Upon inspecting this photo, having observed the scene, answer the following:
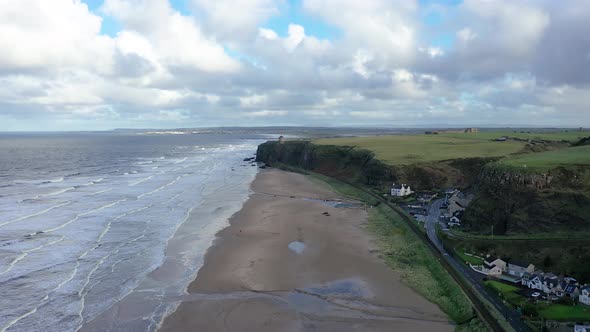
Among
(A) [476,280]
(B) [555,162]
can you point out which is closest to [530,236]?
(A) [476,280]

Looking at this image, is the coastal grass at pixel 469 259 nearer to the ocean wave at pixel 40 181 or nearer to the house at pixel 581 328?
the house at pixel 581 328

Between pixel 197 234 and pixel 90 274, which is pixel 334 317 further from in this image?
pixel 197 234

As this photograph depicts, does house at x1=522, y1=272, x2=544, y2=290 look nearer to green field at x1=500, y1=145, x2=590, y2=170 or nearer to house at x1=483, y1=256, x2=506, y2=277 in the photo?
house at x1=483, y1=256, x2=506, y2=277

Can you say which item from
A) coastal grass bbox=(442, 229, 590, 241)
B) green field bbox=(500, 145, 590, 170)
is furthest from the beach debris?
green field bbox=(500, 145, 590, 170)

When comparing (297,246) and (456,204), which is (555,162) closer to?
(456,204)

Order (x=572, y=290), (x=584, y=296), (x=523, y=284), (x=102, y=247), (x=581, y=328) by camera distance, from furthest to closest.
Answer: (x=102, y=247), (x=523, y=284), (x=572, y=290), (x=584, y=296), (x=581, y=328)

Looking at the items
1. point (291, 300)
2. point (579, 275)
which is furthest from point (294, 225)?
point (579, 275)

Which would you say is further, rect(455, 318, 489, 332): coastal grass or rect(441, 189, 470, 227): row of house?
rect(441, 189, 470, 227): row of house
